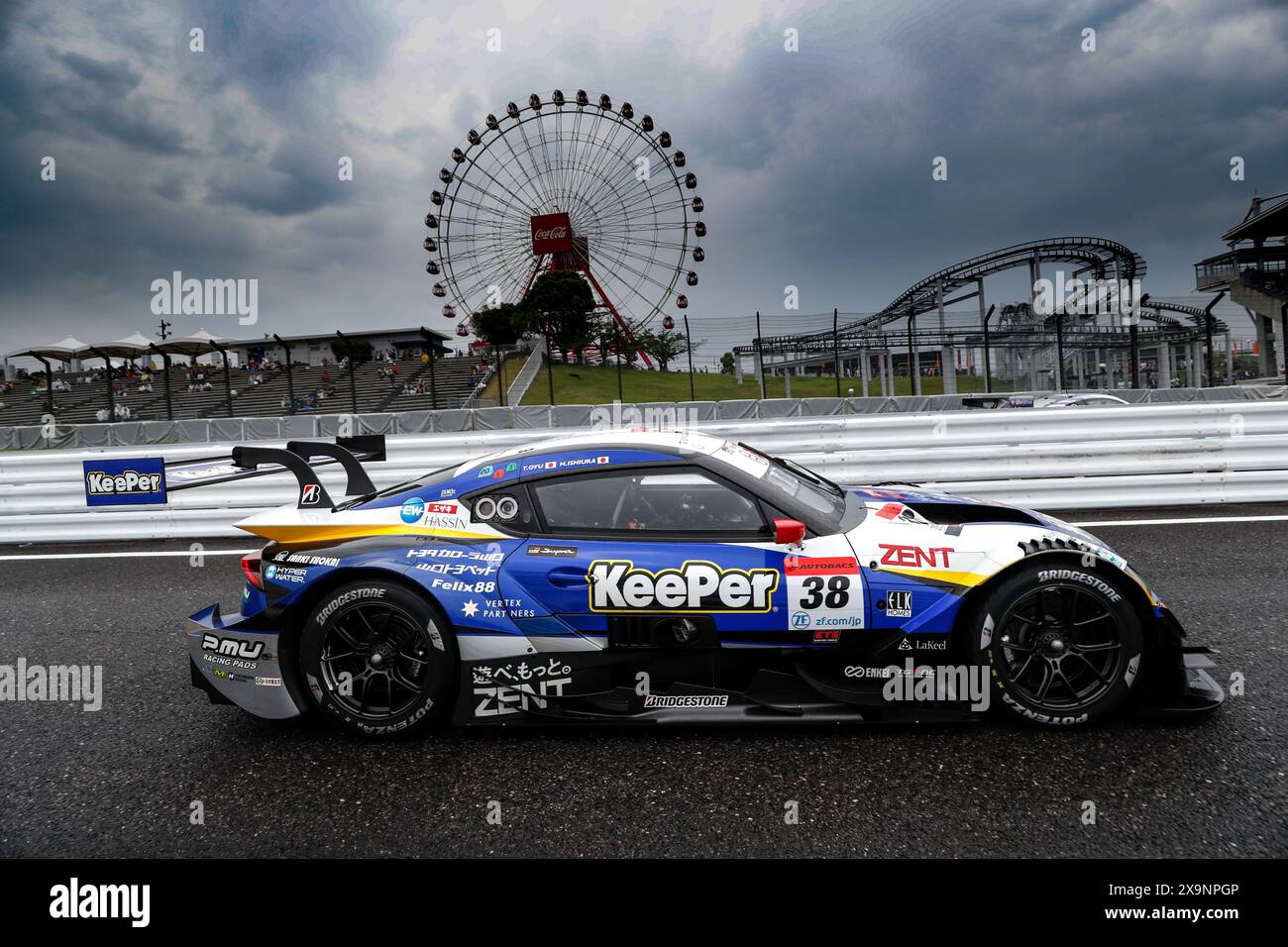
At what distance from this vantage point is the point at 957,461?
728 cm

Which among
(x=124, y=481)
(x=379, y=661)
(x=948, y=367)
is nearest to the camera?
(x=379, y=661)

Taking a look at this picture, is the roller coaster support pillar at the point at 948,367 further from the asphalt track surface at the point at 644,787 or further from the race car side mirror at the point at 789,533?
the race car side mirror at the point at 789,533

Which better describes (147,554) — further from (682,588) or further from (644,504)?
(682,588)

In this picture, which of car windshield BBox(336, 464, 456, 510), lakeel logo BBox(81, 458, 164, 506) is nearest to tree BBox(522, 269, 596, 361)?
lakeel logo BBox(81, 458, 164, 506)

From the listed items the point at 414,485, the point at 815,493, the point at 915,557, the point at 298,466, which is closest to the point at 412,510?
the point at 414,485

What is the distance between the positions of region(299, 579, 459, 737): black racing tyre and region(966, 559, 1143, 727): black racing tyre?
2006 mm

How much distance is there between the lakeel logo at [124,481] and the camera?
7102 millimetres

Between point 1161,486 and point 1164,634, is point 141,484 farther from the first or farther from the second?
point 1161,486

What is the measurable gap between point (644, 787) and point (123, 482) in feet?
22.1

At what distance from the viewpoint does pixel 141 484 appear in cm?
715
